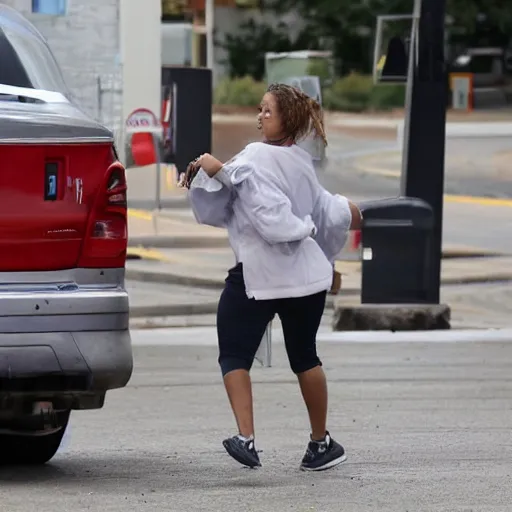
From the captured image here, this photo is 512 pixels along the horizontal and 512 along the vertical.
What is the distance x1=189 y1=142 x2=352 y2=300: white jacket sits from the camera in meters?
6.77

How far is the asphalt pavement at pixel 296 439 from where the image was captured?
20.5 feet

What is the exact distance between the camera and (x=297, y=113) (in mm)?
6902

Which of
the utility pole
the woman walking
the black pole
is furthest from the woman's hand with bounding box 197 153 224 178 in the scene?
the utility pole

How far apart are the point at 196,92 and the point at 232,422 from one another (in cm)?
1681

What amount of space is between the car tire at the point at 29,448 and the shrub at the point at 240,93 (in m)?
44.4

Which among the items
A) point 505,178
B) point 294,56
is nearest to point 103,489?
point 294,56

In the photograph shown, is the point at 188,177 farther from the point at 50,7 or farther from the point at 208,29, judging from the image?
the point at 208,29

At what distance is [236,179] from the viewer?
679 cm

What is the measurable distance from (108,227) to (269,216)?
0.79 metres

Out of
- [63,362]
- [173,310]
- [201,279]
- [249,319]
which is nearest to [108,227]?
[63,362]

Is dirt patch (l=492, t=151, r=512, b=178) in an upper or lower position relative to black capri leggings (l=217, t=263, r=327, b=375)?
lower

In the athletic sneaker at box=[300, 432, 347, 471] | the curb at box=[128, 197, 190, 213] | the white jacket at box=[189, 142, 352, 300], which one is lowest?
the curb at box=[128, 197, 190, 213]

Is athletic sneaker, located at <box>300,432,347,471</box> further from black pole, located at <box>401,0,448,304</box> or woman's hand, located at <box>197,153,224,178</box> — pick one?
black pole, located at <box>401,0,448,304</box>

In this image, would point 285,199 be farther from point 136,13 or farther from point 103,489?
point 136,13
